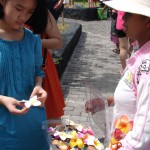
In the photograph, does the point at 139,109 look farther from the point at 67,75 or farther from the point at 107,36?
the point at 107,36

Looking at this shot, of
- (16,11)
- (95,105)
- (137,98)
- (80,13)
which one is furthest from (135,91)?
(80,13)

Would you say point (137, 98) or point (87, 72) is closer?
point (137, 98)

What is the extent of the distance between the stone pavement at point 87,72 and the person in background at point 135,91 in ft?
4.84

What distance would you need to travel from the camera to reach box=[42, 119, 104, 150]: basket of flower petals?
2.01 metres

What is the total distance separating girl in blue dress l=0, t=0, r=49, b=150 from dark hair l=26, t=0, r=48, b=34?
89 millimetres

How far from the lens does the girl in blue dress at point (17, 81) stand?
2016 mm

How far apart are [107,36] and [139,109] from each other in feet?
32.1

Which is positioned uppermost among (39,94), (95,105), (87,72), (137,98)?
(137,98)

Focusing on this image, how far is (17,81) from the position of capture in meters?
2.05

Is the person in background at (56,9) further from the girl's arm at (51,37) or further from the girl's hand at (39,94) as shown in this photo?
the girl's hand at (39,94)

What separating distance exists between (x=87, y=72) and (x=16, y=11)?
4.96 m

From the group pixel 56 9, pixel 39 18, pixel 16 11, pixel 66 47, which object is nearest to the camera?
pixel 16 11

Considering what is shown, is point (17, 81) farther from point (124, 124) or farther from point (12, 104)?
point (124, 124)

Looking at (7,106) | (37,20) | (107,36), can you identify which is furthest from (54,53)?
(107,36)
